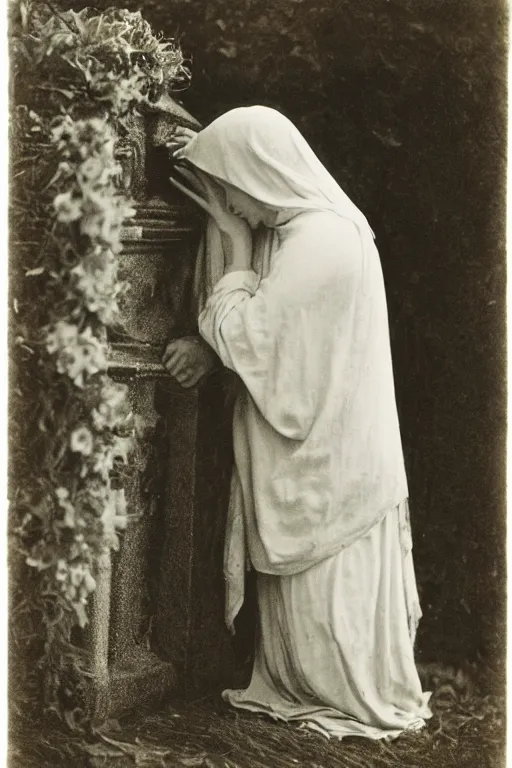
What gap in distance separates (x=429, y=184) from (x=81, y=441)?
3.70ft

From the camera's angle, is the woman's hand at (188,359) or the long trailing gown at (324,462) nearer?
the long trailing gown at (324,462)

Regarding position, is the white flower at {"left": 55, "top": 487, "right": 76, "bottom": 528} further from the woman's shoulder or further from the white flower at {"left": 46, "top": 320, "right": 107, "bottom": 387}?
the woman's shoulder

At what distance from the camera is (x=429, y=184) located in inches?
151

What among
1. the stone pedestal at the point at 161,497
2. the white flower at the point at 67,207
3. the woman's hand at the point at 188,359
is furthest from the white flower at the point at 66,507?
the white flower at the point at 67,207

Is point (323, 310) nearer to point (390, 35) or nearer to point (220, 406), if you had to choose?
point (220, 406)

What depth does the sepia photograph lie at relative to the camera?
3.45 m

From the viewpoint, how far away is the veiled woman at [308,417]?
3479mm

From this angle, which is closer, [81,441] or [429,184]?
[81,441]

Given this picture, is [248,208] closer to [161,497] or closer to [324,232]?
[324,232]

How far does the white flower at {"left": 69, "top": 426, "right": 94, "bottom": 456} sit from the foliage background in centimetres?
86

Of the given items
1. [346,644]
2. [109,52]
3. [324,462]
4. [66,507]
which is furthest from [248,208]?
[346,644]

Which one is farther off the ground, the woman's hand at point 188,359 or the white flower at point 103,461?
the woman's hand at point 188,359

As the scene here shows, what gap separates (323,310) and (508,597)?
0.91 meters

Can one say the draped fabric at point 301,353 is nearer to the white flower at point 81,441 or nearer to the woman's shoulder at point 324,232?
the woman's shoulder at point 324,232
